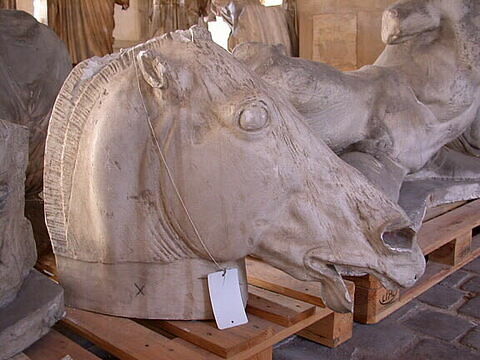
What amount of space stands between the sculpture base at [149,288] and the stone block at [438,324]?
1.11 meters

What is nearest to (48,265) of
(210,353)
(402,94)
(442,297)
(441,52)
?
(210,353)

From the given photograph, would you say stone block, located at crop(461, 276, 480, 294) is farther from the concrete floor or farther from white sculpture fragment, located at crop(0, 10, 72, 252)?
white sculpture fragment, located at crop(0, 10, 72, 252)

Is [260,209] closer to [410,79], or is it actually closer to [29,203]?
[29,203]

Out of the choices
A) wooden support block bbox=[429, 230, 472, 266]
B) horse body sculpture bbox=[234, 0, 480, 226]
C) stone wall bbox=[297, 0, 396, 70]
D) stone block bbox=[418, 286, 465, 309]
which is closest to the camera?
horse body sculpture bbox=[234, 0, 480, 226]

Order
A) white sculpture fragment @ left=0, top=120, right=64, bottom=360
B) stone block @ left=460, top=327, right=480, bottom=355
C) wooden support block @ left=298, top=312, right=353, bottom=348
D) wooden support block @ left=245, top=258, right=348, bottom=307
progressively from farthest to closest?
stone block @ left=460, top=327, right=480, bottom=355 < wooden support block @ left=298, top=312, right=353, bottom=348 < wooden support block @ left=245, top=258, right=348, bottom=307 < white sculpture fragment @ left=0, top=120, right=64, bottom=360

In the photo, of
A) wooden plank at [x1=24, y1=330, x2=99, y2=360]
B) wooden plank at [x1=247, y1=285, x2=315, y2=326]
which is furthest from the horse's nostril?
wooden plank at [x1=24, y1=330, x2=99, y2=360]

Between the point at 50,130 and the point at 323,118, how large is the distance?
117 centimetres

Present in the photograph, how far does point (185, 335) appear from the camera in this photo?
138 centimetres

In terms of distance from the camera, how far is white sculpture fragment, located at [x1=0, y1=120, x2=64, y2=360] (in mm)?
1215

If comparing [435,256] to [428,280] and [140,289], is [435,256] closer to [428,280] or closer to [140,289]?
[428,280]

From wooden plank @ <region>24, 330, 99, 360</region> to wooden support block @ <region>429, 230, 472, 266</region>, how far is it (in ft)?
6.14

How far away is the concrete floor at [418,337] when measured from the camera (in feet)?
6.60

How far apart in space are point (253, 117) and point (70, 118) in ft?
1.49

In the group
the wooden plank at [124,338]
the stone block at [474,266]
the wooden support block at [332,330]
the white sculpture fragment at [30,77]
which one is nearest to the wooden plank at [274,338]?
the wooden plank at [124,338]
